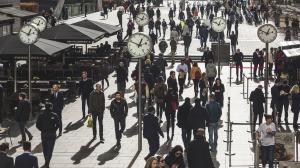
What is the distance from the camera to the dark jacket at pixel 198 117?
19.3 meters

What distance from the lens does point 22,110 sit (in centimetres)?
2027

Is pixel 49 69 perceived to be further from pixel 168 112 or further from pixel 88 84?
pixel 168 112

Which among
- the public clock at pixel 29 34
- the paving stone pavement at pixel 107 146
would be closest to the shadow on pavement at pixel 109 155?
the paving stone pavement at pixel 107 146


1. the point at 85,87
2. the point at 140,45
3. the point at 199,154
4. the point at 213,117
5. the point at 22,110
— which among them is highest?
the point at 140,45

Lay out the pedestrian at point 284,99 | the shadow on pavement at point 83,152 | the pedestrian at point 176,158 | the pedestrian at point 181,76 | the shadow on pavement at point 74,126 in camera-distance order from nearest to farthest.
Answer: the pedestrian at point 176,158 → the shadow on pavement at point 83,152 → the shadow on pavement at point 74,126 → the pedestrian at point 284,99 → the pedestrian at point 181,76

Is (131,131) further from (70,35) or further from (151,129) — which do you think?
(70,35)

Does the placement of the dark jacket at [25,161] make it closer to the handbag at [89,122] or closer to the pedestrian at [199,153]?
the pedestrian at [199,153]

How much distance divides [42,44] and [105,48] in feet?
42.0

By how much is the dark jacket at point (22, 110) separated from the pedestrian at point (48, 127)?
7.73 feet

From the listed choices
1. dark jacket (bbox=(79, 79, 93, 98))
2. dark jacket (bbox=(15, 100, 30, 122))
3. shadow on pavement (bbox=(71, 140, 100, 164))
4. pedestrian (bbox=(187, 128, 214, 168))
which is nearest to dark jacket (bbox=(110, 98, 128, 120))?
shadow on pavement (bbox=(71, 140, 100, 164))

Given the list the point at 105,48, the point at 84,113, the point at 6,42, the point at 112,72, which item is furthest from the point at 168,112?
the point at 105,48

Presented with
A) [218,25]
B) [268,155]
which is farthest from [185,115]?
[218,25]

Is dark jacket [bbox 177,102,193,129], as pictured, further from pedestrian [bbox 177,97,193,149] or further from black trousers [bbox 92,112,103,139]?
black trousers [bbox 92,112,103,139]

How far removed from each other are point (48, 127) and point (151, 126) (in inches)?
108
